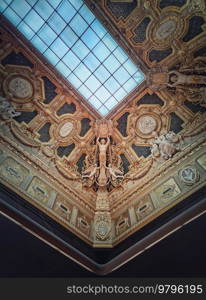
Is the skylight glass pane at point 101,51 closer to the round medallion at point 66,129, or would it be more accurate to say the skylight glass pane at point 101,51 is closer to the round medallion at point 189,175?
the round medallion at point 66,129

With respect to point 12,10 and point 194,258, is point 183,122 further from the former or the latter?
point 12,10

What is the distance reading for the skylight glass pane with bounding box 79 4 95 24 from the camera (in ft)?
25.6

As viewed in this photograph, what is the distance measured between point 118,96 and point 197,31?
3422mm

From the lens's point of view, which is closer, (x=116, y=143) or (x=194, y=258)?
(x=194, y=258)

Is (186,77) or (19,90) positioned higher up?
(19,90)

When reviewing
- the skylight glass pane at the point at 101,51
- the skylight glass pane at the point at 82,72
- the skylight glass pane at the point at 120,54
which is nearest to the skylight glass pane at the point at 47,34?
the skylight glass pane at the point at 82,72

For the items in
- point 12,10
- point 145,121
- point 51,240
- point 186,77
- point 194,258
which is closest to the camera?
point 51,240

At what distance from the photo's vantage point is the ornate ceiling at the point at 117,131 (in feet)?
24.3

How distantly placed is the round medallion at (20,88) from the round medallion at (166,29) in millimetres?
4661

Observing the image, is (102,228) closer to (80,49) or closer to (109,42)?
(80,49)

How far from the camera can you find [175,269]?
7078 millimetres

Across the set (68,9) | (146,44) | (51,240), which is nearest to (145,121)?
(146,44)

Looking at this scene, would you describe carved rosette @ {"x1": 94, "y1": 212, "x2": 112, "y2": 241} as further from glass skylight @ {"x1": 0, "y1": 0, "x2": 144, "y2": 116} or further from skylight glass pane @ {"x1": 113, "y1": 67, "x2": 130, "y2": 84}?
skylight glass pane @ {"x1": 113, "y1": 67, "x2": 130, "y2": 84}

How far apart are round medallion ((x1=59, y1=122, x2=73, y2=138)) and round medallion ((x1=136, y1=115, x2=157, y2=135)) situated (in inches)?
102
